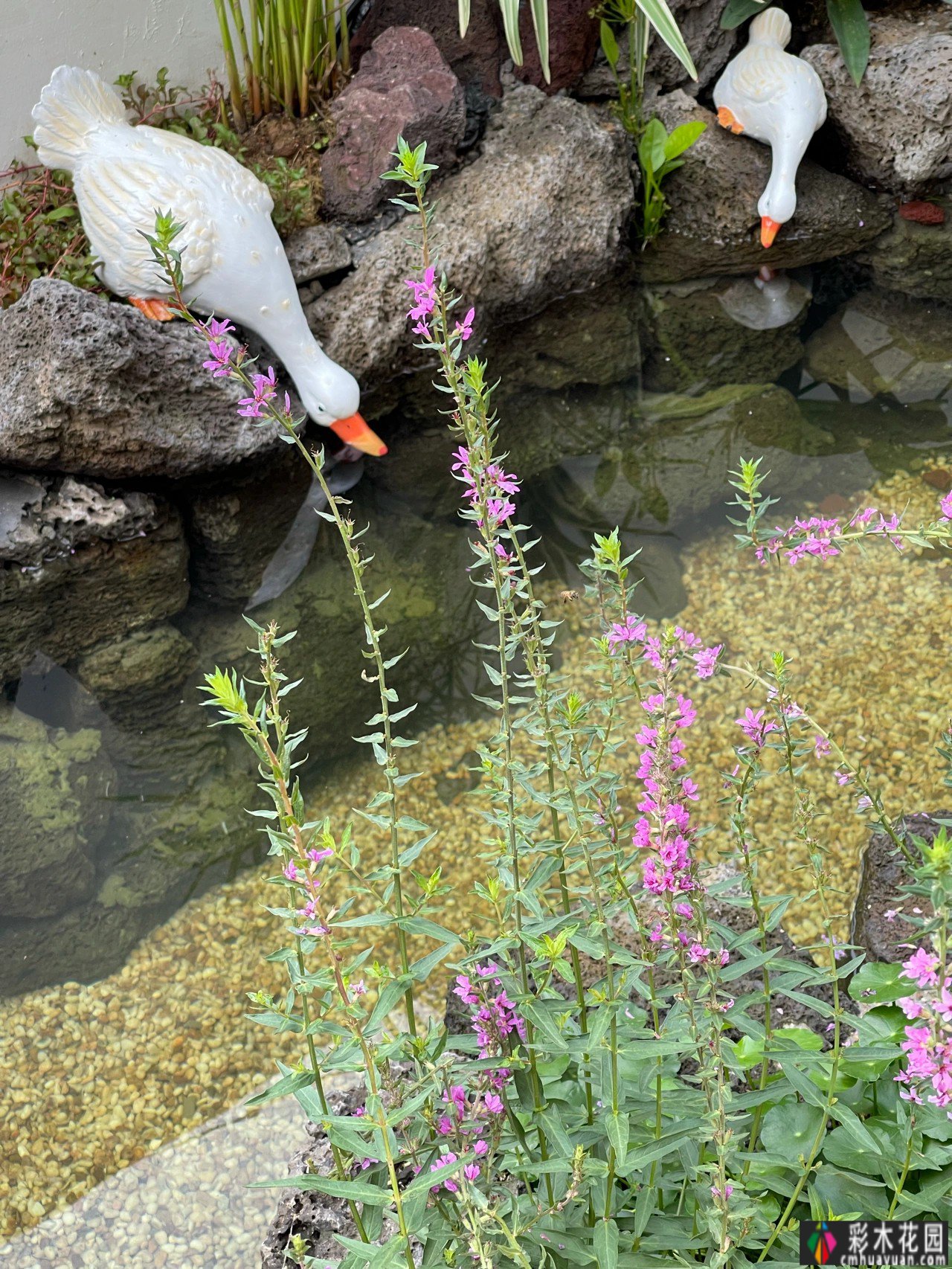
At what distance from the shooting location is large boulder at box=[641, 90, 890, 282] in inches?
149

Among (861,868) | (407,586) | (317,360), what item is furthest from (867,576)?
(317,360)

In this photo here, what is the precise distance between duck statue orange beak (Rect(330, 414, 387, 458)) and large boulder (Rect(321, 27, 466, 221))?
2.44 ft

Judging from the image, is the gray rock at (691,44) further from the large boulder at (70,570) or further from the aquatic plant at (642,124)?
the large boulder at (70,570)

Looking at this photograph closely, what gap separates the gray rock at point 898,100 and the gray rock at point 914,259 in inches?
6.6

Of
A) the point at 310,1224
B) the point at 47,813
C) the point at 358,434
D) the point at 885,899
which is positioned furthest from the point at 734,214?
the point at 310,1224

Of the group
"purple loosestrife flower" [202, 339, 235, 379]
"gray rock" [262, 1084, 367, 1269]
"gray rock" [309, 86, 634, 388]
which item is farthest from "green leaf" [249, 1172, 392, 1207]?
"gray rock" [309, 86, 634, 388]

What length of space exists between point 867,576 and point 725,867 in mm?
1293

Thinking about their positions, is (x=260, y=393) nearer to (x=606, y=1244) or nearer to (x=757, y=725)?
(x=757, y=725)

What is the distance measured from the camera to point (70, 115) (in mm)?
2916

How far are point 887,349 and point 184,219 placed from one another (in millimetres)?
2275

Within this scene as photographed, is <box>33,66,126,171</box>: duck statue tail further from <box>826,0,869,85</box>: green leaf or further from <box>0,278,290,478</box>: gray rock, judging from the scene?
<box>826,0,869,85</box>: green leaf

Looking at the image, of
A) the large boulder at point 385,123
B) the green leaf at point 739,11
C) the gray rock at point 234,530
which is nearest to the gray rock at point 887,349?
the green leaf at point 739,11

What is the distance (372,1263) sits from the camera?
92 cm

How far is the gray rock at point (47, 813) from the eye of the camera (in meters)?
2.44
